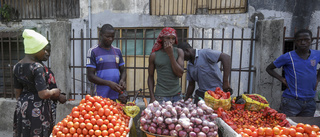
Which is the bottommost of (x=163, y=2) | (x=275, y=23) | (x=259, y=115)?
(x=259, y=115)

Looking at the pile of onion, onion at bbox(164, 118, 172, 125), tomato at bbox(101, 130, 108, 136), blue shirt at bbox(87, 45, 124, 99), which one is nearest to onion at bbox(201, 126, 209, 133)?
the pile of onion

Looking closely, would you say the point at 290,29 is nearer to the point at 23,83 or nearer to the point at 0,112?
the point at 23,83

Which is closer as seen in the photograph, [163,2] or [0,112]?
[0,112]

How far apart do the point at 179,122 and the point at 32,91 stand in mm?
1807

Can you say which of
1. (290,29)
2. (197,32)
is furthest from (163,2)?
(290,29)

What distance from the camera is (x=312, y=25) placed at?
612 cm

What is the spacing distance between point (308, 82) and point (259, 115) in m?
1.22

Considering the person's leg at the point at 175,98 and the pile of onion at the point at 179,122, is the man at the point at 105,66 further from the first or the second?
the pile of onion at the point at 179,122

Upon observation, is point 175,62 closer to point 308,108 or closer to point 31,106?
point 31,106

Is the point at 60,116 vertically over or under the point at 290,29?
under

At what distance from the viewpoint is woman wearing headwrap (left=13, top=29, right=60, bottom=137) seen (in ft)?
7.16

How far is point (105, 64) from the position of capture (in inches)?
114

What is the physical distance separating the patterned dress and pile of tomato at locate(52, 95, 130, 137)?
490 millimetres

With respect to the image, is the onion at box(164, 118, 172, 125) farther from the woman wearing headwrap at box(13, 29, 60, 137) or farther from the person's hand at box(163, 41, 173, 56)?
the woman wearing headwrap at box(13, 29, 60, 137)
